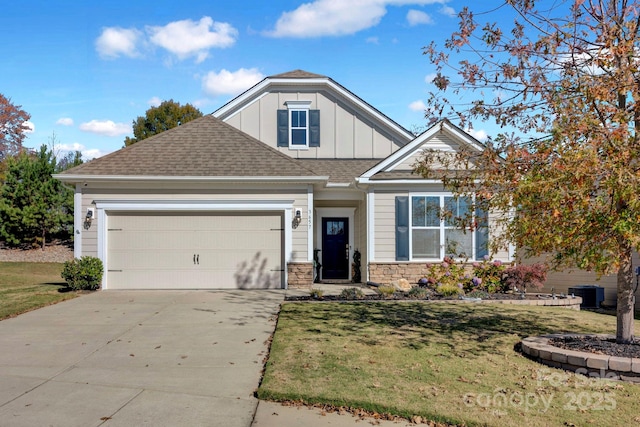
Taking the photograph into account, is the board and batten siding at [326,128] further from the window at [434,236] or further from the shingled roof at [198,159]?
the window at [434,236]

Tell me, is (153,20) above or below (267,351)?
above

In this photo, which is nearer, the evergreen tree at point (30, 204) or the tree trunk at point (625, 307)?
the tree trunk at point (625, 307)

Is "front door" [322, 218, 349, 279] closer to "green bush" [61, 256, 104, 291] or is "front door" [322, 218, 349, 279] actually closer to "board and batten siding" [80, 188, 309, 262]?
"board and batten siding" [80, 188, 309, 262]

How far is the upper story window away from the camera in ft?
59.6

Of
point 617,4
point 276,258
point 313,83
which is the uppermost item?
point 313,83

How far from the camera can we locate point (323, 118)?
1833cm

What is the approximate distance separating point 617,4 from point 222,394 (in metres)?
7.02

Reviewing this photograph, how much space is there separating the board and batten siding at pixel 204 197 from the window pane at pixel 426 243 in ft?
10.3

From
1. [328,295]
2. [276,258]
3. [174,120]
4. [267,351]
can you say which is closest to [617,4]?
[267,351]

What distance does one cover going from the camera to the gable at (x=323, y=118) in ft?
59.6

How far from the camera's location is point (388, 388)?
567 cm

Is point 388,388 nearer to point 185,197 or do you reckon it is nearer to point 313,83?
point 185,197

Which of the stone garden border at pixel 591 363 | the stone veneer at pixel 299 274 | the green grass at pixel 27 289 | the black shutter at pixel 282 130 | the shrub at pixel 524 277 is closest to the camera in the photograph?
the stone garden border at pixel 591 363

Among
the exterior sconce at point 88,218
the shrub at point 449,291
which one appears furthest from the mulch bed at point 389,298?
the exterior sconce at point 88,218
